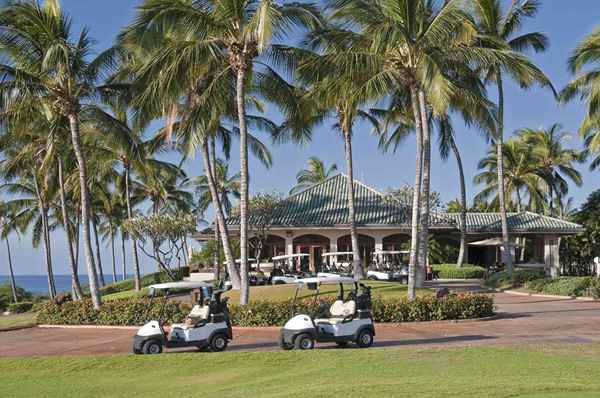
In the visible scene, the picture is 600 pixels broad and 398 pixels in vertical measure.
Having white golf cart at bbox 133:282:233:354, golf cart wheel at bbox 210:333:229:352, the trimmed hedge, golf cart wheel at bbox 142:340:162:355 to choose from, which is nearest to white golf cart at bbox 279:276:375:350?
golf cart wheel at bbox 210:333:229:352

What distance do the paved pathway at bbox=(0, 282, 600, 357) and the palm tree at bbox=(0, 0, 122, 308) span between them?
10.7 ft

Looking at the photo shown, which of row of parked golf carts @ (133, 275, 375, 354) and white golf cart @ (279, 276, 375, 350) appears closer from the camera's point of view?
white golf cart @ (279, 276, 375, 350)

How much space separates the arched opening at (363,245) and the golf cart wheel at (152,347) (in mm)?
27377

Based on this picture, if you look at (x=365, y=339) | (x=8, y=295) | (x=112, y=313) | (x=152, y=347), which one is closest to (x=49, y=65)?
(x=112, y=313)

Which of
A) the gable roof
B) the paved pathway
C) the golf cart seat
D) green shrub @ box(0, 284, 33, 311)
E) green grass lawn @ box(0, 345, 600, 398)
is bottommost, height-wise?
green shrub @ box(0, 284, 33, 311)

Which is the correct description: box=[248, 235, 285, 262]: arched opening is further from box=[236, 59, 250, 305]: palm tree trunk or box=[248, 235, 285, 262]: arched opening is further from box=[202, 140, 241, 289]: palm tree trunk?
box=[236, 59, 250, 305]: palm tree trunk

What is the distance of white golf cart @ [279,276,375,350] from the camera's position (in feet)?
47.5

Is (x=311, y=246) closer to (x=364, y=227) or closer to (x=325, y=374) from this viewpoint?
(x=364, y=227)

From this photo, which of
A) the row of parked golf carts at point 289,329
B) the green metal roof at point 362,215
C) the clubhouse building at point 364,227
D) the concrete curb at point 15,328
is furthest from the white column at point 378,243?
the row of parked golf carts at point 289,329

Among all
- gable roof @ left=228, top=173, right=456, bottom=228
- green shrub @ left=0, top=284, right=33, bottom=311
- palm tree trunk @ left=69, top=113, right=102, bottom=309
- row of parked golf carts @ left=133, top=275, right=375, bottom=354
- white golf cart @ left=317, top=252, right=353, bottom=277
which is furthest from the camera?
green shrub @ left=0, top=284, right=33, bottom=311

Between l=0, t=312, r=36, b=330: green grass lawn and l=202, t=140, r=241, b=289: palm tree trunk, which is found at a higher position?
l=202, t=140, r=241, b=289: palm tree trunk

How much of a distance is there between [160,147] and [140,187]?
13.7 metres

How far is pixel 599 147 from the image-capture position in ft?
104

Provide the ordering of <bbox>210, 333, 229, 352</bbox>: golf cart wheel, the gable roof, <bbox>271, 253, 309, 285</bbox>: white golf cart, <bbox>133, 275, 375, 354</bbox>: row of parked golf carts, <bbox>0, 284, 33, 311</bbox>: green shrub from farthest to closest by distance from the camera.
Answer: <bbox>0, 284, 33, 311</bbox>: green shrub < the gable roof < <bbox>271, 253, 309, 285</bbox>: white golf cart < <bbox>210, 333, 229, 352</bbox>: golf cart wheel < <bbox>133, 275, 375, 354</bbox>: row of parked golf carts
